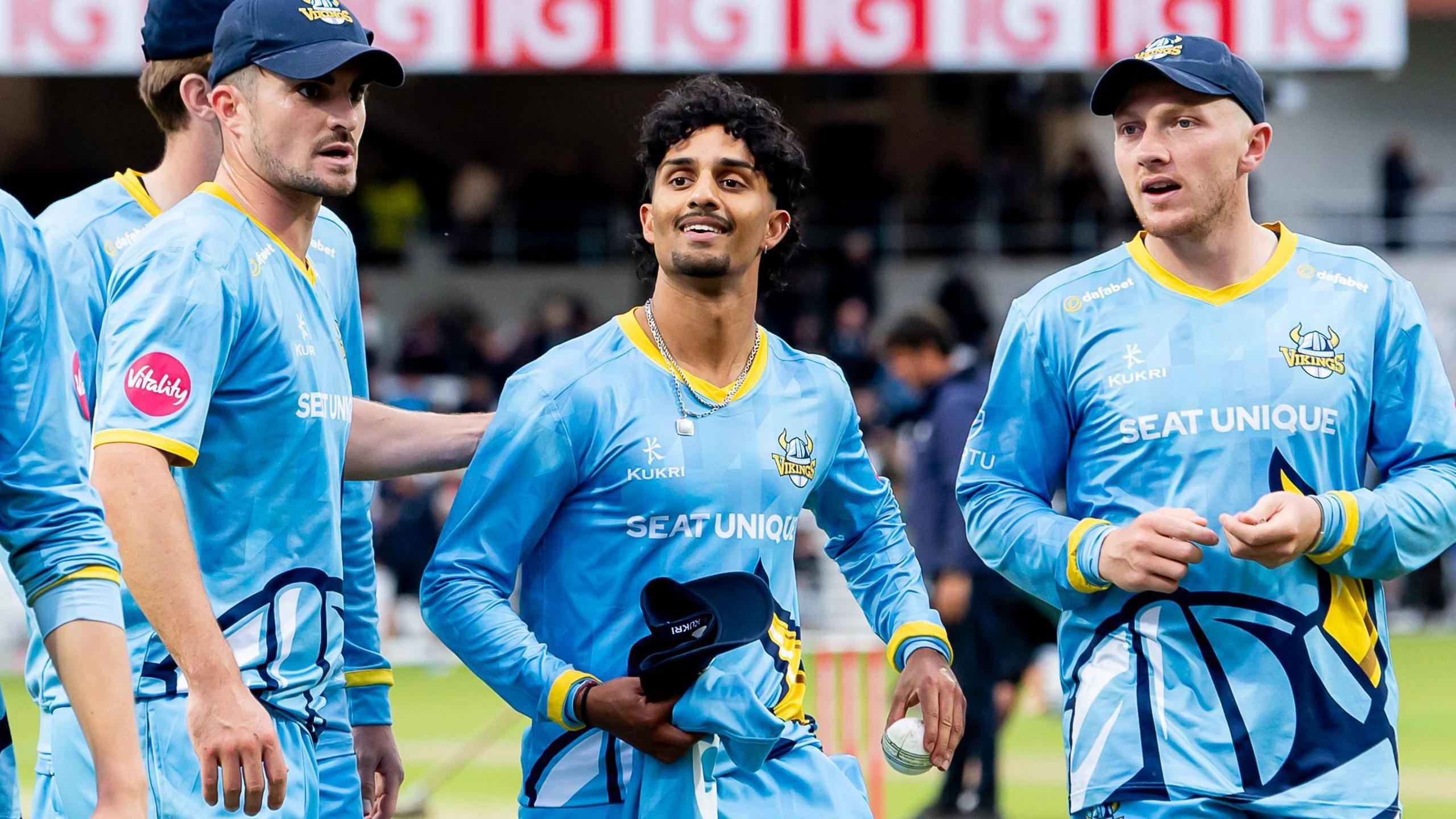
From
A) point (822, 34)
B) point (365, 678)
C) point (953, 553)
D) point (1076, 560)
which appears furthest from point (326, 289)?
point (822, 34)

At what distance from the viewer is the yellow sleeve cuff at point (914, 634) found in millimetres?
4113

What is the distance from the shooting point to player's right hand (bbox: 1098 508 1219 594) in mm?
3713

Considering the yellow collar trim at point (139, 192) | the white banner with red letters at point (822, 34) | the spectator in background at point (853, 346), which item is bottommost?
the spectator in background at point (853, 346)

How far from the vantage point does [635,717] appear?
358 cm

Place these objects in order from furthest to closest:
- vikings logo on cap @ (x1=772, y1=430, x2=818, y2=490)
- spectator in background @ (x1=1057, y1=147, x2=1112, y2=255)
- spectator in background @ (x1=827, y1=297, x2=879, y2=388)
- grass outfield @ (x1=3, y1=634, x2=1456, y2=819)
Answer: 1. spectator in background @ (x1=1057, y1=147, x2=1112, y2=255)
2. spectator in background @ (x1=827, y1=297, x2=879, y2=388)
3. grass outfield @ (x1=3, y1=634, x2=1456, y2=819)
4. vikings logo on cap @ (x1=772, y1=430, x2=818, y2=490)

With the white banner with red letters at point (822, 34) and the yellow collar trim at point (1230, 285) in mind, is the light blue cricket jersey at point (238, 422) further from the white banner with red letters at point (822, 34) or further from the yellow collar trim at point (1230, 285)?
the white banner with red letters at point (822, 34)

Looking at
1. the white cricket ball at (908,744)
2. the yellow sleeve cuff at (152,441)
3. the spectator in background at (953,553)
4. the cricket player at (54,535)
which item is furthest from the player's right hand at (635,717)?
the spectator in background at (953,553)

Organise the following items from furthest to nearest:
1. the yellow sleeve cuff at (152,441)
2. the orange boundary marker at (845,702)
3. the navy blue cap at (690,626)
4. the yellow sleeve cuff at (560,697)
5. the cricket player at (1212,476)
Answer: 1. the orange boundary marker at (845,702)
2. the cricket player at (1212,476)
3. the yellow sleeve cuff at (560,697)
4. the navy blue cap at (690,626)
5. the yellow sleeve cuff at (152,441)

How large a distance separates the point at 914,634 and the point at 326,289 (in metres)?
1.51

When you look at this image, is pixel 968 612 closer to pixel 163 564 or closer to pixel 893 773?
pixel 893 773

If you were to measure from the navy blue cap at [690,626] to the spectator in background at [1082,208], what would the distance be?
20072mm

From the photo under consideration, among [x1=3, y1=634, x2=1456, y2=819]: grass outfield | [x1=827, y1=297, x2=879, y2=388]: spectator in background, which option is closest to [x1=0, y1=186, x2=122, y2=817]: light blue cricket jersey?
[x1=3, y1=634, x2=1456, y2=819]: grass outfield

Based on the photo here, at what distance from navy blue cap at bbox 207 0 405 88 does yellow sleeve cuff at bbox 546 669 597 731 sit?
4.15ft

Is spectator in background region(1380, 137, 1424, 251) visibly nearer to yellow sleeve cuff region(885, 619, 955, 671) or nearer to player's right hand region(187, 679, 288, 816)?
yellow sleeve cuff region(885, 619, 955, 671)
